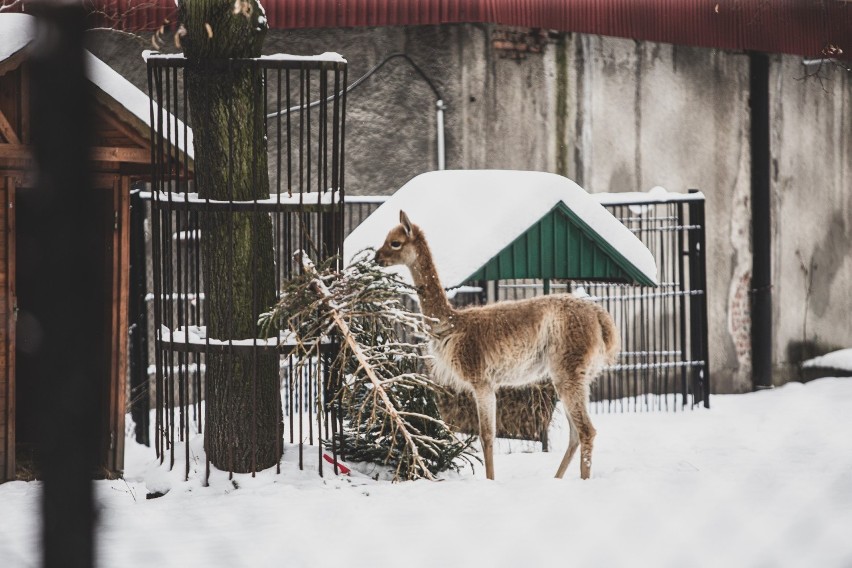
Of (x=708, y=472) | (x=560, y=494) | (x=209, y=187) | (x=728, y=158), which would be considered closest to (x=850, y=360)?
(x=728, y=158)

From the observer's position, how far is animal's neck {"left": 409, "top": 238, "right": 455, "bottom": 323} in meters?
6.82

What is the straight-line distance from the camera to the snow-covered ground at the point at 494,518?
4262 mm

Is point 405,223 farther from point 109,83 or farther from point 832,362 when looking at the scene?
point 832,362

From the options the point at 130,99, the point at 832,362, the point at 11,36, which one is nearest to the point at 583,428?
the point at 130,99

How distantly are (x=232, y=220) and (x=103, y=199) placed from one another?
1.83m

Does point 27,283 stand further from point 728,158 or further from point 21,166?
point 728,158

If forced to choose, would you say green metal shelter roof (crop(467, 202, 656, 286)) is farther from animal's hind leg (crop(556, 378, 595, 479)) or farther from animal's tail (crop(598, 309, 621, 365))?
animal's hind leg (crop(556, 378, 595, 479))

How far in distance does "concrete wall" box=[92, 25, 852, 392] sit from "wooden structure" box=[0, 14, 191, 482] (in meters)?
3.84

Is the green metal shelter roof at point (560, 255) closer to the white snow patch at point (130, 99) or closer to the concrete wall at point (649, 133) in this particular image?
the white snow patch at point (130, 99)

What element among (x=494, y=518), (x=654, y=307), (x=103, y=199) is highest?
(x=103, y=199)

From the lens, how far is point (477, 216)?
7.65 metres

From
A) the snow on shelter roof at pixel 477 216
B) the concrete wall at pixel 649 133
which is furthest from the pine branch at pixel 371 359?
the concrete wall at pixel 649 133

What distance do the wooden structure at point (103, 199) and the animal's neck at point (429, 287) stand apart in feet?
6.37

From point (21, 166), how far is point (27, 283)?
2.13 metres
